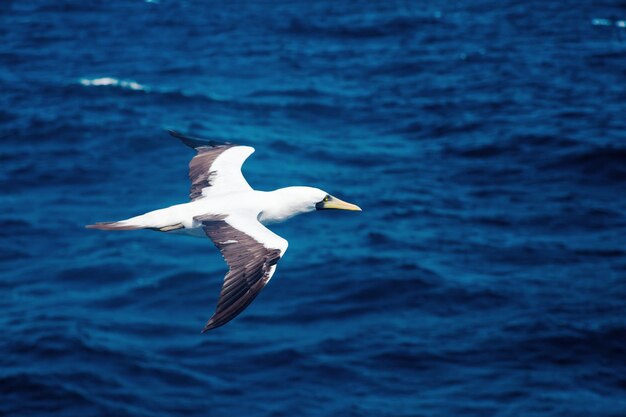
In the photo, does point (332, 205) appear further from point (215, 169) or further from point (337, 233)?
point (337, 233)

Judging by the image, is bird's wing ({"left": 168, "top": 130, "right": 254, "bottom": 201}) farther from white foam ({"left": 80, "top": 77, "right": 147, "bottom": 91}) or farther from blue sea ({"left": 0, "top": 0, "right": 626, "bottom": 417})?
white foam ({"left": 80, "top": 77, "right": 147, "bottom": 91})

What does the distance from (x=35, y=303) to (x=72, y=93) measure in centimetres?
1601

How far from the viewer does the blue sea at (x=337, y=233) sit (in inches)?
805

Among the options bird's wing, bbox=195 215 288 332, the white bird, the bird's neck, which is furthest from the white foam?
bird's wing, bbox=195 215 288 332

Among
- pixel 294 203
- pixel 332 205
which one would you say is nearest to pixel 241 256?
pixel 294 203

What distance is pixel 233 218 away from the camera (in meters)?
11.4

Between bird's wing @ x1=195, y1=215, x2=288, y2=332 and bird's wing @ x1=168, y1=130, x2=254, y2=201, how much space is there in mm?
1644

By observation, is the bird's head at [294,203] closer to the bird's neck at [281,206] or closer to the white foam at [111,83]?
the bird's neck at [281,206]

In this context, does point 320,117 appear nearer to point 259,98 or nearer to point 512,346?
point 259,98

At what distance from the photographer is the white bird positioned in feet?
33.2

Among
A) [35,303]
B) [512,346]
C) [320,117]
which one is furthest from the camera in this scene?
[320,117]

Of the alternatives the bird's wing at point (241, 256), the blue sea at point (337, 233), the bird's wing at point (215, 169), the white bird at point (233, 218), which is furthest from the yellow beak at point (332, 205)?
the blue sea at point (337, 233)

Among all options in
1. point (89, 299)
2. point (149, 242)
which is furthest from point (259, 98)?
point (89, 299)

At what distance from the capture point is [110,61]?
4238cm
